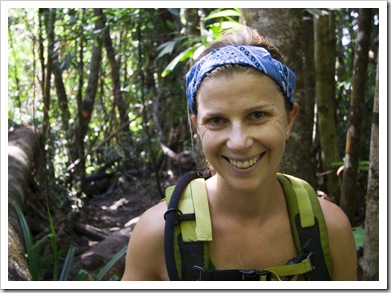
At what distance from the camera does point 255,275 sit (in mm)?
1729

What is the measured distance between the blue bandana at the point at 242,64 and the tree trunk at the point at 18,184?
151 cm

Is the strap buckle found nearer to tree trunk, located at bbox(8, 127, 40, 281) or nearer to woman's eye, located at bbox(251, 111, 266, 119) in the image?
woman's eye, located at bbox(251, 111, 266, 119)

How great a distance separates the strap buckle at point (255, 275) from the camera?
1.72 m

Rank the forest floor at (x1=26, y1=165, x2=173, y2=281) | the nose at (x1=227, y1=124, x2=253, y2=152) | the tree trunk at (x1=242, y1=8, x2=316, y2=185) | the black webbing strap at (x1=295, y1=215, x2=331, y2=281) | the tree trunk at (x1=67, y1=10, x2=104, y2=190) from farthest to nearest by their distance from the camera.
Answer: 1. the tree trunk at (x1=67, y1=10, x2=104, y2=190)
2. the forest floor at (x1=26, y1=165, x2=173, y2=281)
3. the tree trunk at (x1=242, y1=8, x2=316, y2=185)
4. the black webbing strap at (x1=295, y1=215, x2=331, y2=281)
5. the nose at (x1=227, y1=124, x2=253, y2=152)

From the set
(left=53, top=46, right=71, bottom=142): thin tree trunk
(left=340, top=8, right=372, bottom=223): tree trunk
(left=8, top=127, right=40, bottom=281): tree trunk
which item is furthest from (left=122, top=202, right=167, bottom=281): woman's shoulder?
(left=53, top=46, right=71, bottom=142): thin tree trunk

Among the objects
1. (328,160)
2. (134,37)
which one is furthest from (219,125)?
(134,37)

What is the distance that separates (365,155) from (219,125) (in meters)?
4.17

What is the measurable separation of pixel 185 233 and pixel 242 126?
39 cm

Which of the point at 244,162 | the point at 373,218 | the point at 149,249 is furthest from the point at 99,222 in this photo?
the point at 244,162

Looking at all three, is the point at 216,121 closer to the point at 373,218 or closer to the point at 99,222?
the point at 373,218

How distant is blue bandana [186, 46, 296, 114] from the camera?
1754mm

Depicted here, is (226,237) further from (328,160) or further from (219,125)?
(328,160)

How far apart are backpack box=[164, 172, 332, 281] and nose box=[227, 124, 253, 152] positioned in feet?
0.85

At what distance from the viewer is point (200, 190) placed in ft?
6.19
